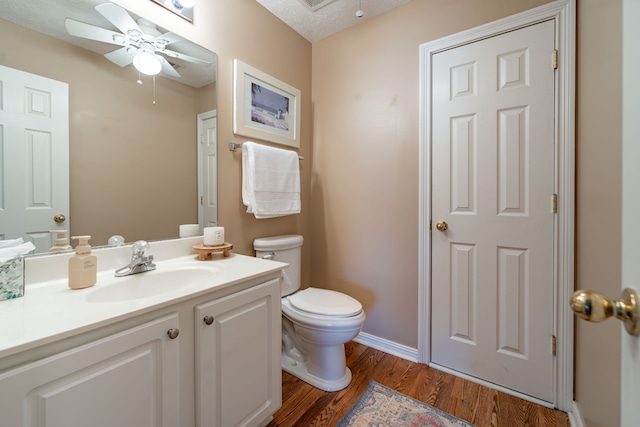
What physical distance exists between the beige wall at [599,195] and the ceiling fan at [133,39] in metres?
1.80

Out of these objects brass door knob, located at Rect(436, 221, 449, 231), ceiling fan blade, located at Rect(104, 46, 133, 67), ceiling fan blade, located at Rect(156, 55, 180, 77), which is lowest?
brass door knob, located at Rect(436, 221, 449, 231)

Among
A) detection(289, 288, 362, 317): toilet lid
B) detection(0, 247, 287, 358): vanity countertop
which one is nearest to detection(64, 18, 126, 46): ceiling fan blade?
detection(0, 247, 287, 358): vanity countertop

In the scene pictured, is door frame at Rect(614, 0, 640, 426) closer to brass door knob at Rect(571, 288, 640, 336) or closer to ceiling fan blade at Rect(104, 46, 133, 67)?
brass door knob at Rect(571, 288, 640, 336)

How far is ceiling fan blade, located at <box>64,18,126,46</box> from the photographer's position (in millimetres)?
1033

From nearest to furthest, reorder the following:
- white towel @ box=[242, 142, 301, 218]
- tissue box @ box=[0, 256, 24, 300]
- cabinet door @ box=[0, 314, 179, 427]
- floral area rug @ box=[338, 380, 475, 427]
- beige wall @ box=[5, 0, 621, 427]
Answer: cabinet door @ box=[0, 314, 179, 427]
tissue box @ box=[0, 256, 24, 300]
beige wall @ box=[5, 0, 621, 427]
floral area rug @ box=[338, 380, 475, 427]
white towel @ box=[242, 142, 301, 218]

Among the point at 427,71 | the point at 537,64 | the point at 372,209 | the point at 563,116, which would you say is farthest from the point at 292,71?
the point at 563,116

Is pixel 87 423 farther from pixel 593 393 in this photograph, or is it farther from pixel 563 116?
pixel 563 116

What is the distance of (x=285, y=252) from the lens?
1.79 metres

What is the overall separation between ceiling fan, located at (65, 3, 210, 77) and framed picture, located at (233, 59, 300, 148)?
34 centimetres

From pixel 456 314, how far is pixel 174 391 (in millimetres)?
1488

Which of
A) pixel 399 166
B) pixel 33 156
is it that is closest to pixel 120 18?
pixel 33 156

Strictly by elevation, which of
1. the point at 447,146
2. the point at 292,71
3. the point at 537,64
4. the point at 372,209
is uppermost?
the point at 292,71

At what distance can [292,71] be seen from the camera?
1.98m

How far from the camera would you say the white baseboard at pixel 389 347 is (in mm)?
1730
